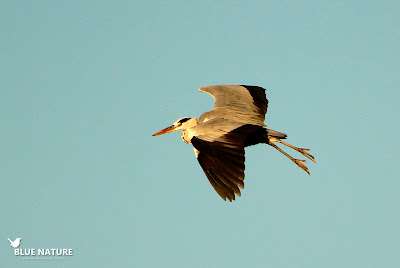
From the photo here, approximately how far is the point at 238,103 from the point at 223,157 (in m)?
3.76

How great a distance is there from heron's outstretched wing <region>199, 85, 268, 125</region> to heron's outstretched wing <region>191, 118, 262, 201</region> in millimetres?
2116

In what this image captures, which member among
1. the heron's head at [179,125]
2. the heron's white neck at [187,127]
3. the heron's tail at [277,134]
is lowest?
the heron's tail at [277,134]

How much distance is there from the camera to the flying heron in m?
12.3

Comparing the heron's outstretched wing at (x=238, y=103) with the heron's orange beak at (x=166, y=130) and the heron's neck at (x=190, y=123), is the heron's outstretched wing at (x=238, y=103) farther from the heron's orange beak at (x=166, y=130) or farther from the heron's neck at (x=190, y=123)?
the heron's orange beak at (x=166, y=130)

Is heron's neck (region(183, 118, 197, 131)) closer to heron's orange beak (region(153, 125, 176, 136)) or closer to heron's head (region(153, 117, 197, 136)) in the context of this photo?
heron's head (region(153, 117, 197, 136))

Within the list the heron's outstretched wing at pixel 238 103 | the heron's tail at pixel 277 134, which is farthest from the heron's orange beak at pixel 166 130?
the heron's tail at pixel 277 134

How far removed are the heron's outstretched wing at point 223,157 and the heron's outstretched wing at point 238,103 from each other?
212 centimetres

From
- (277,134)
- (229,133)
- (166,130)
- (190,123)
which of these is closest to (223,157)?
(229,133)

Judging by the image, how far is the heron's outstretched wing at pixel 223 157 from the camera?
12.2 metres

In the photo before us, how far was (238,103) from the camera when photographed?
628 inches

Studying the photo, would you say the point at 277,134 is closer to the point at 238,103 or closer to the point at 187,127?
the point at 238,103

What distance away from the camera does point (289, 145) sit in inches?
647

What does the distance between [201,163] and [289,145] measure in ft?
13.9

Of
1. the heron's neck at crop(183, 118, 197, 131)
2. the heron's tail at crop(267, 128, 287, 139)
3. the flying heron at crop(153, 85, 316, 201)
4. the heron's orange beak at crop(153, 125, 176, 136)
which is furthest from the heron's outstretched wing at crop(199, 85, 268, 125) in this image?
the heron's orange beak at crop(153, 125, 176, 136)
